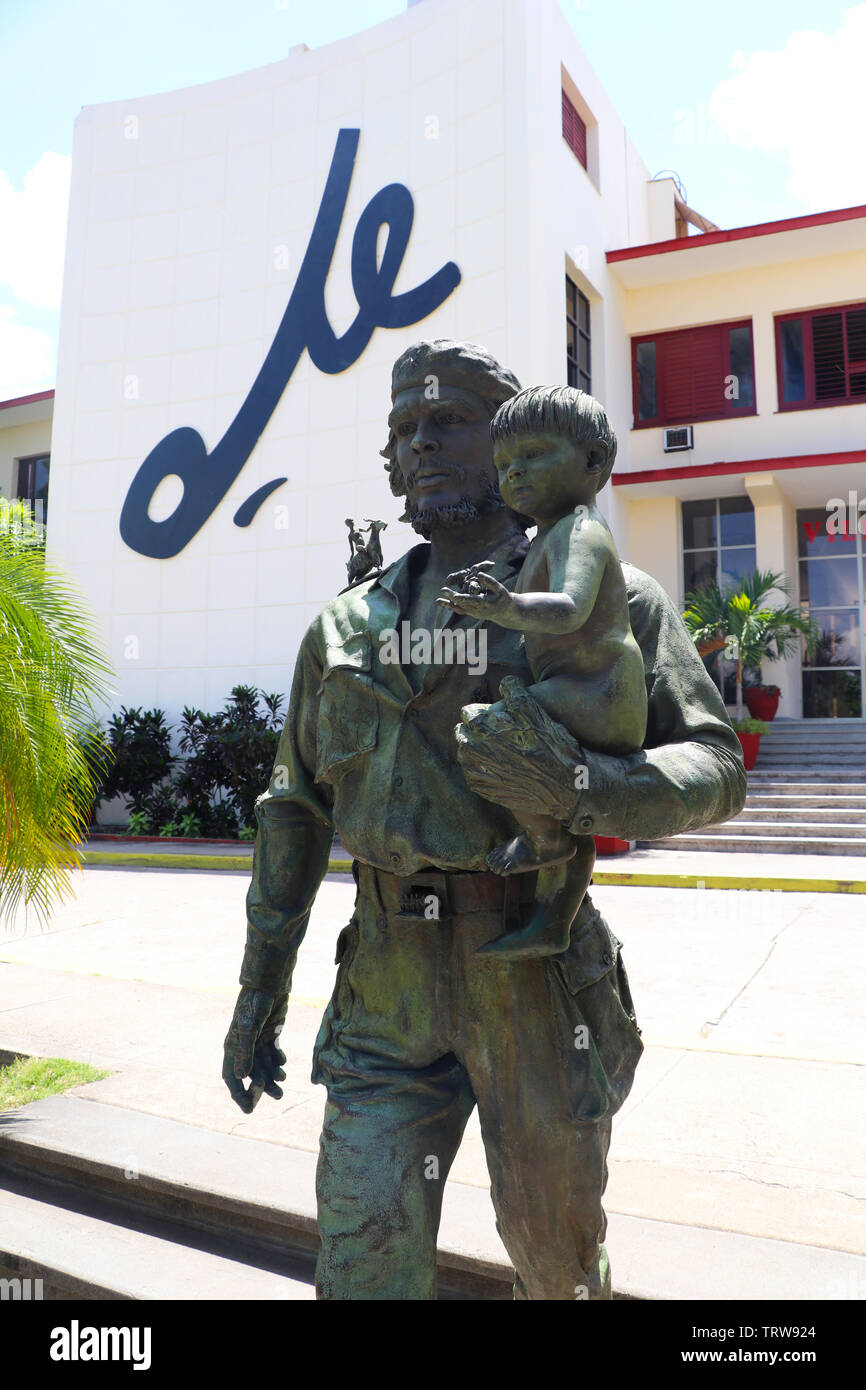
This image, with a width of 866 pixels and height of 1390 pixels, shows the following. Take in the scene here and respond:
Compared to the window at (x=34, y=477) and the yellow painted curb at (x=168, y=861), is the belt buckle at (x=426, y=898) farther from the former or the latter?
the window at (x=34, y=477)

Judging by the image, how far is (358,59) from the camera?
13.1 meters

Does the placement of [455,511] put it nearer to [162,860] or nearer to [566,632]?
[566,632]

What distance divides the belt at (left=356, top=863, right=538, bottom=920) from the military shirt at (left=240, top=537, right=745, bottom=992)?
0.05 metres

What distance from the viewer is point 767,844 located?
35.5 ft

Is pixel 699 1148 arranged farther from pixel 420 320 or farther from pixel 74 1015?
pixel 420 320

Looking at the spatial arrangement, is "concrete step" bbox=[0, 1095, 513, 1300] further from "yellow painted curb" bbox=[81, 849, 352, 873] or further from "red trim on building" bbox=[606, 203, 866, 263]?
"red trim on building" bbox=[606, 203, 866, 263]

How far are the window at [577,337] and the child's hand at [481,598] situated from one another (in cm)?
1209

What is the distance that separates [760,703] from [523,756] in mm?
13858

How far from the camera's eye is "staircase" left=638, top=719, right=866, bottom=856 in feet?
35.4

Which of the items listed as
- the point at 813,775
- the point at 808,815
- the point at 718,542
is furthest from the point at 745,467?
the point at 808,815

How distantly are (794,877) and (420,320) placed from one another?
769 cm

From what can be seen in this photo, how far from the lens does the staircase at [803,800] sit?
10.8 meters

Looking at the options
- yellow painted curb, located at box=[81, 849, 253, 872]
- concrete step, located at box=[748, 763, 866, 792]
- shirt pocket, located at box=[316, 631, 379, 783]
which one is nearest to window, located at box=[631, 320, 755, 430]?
concrete step, located at box=[748, 763, 866, 792]

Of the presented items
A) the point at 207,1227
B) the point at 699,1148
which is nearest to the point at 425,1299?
the point at 207,1227
